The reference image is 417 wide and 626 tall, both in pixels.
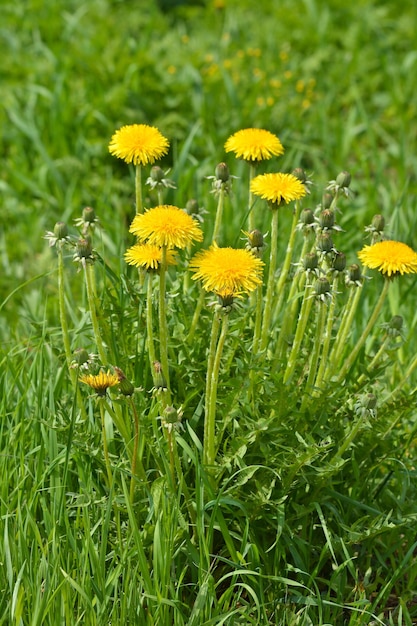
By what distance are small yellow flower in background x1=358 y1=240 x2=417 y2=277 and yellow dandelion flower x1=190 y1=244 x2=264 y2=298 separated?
319mm

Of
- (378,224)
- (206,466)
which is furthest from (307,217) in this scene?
(206,466)

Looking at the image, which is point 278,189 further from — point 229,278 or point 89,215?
point 89,215

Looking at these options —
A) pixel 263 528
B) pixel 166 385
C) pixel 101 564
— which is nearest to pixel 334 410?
pixel 263 528

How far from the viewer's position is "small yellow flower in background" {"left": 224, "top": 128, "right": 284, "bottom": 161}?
A: 7.16 feet

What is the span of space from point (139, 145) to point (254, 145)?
0.89ft

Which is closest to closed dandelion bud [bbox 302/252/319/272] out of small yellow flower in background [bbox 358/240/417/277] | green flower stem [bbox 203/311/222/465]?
small yellow flower in background [bbox 358/240/417/277]

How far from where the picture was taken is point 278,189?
6.84 ft

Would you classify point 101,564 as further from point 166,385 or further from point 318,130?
point 318,130

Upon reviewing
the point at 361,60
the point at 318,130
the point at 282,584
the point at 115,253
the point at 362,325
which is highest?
the point at 361,60

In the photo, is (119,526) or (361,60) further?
(361,60)

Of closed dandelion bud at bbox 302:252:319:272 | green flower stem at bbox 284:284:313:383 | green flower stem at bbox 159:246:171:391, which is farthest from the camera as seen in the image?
green flower stem at bbox 284:284:313:383

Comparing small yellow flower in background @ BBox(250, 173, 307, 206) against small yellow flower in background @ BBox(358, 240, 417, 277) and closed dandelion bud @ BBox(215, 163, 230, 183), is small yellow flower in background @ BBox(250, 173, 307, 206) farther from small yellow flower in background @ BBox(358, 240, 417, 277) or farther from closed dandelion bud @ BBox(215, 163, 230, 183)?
small yellow flower in background @ BBox(358, 240, 417, 277)

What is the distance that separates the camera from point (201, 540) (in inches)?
80.4

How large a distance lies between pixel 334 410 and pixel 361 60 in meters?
3.37
